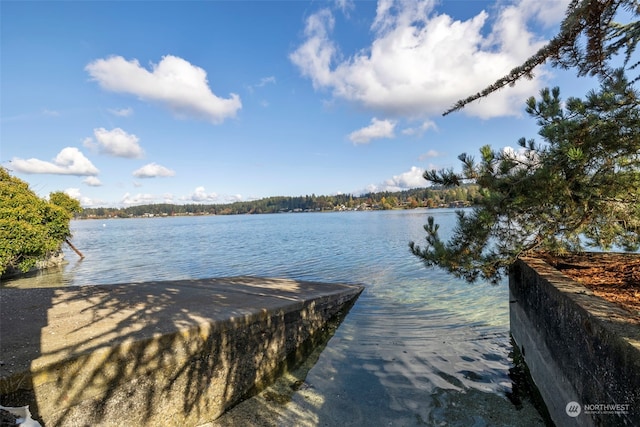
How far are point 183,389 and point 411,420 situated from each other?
121 inches

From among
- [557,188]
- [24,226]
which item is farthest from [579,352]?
[24,226]

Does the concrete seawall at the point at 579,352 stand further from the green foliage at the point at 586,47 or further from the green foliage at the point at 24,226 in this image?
the green foliage at the point at 24,226

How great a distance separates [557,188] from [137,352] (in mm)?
5549

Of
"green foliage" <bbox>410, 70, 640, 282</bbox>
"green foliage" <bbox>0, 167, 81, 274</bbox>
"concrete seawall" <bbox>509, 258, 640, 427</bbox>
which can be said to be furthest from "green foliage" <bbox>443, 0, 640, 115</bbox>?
"green foliage" <bbox>0, 167, 81, 274</bbox>

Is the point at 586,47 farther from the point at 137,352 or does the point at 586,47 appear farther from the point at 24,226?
the point at 24,226

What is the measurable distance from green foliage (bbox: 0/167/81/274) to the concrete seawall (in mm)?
18152

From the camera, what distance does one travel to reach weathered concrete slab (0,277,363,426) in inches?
127

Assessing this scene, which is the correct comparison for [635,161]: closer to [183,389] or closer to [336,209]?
[183,389]

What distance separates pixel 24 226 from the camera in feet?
45.7

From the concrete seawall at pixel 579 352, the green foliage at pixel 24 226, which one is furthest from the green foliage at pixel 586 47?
the green foliage at pixel 24 226

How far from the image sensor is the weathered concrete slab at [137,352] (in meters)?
3.23

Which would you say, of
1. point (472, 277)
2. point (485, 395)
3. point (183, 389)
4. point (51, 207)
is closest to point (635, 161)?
point (472, 277)

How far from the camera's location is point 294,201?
173 metres

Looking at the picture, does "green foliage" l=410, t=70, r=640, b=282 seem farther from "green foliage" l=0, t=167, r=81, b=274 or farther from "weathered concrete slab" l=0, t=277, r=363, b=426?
"green foliage" l=0, t=167, r=81, b=274
